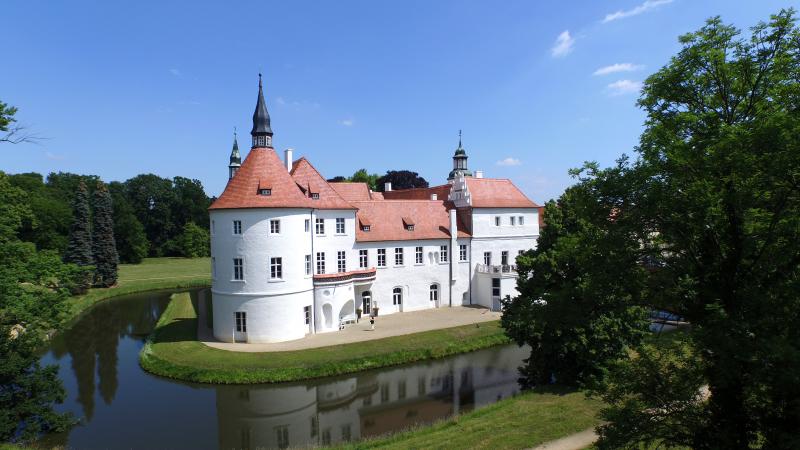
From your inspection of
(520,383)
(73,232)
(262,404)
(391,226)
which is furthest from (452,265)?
(73,232)

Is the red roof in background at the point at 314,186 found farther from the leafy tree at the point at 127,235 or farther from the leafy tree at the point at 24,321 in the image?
the leafy tree at the point at 127,235

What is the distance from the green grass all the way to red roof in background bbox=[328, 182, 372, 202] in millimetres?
23076

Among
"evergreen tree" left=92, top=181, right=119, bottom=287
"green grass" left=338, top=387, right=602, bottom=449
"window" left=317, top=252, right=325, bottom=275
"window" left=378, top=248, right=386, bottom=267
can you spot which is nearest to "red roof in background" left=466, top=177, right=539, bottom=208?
"window" left=378, top=248, right=386, bottom=267

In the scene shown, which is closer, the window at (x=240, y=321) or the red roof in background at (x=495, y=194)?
the window at (x=240, y=321)

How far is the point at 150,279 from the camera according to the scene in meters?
52.6

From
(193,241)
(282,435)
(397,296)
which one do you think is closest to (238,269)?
(282,435)

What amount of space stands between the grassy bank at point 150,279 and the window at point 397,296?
2450 centimetres

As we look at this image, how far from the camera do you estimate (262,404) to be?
1803cm

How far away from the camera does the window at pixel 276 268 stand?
2488 centimetres

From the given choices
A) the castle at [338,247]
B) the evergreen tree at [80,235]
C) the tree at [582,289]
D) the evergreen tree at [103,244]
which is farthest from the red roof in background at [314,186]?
the evergreen tree at [80,235]

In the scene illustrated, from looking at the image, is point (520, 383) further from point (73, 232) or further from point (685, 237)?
point (73, 232)

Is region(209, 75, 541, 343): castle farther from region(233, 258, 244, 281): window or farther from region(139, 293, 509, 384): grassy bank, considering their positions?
region(139, 293, 509, 384): grassy bank

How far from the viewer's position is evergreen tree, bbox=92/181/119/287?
47.8 m

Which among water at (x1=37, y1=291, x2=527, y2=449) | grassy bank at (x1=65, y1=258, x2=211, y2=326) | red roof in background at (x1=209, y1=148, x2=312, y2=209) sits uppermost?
red roof in background at (x1=209, y1=148, x2=312, y2=209)
